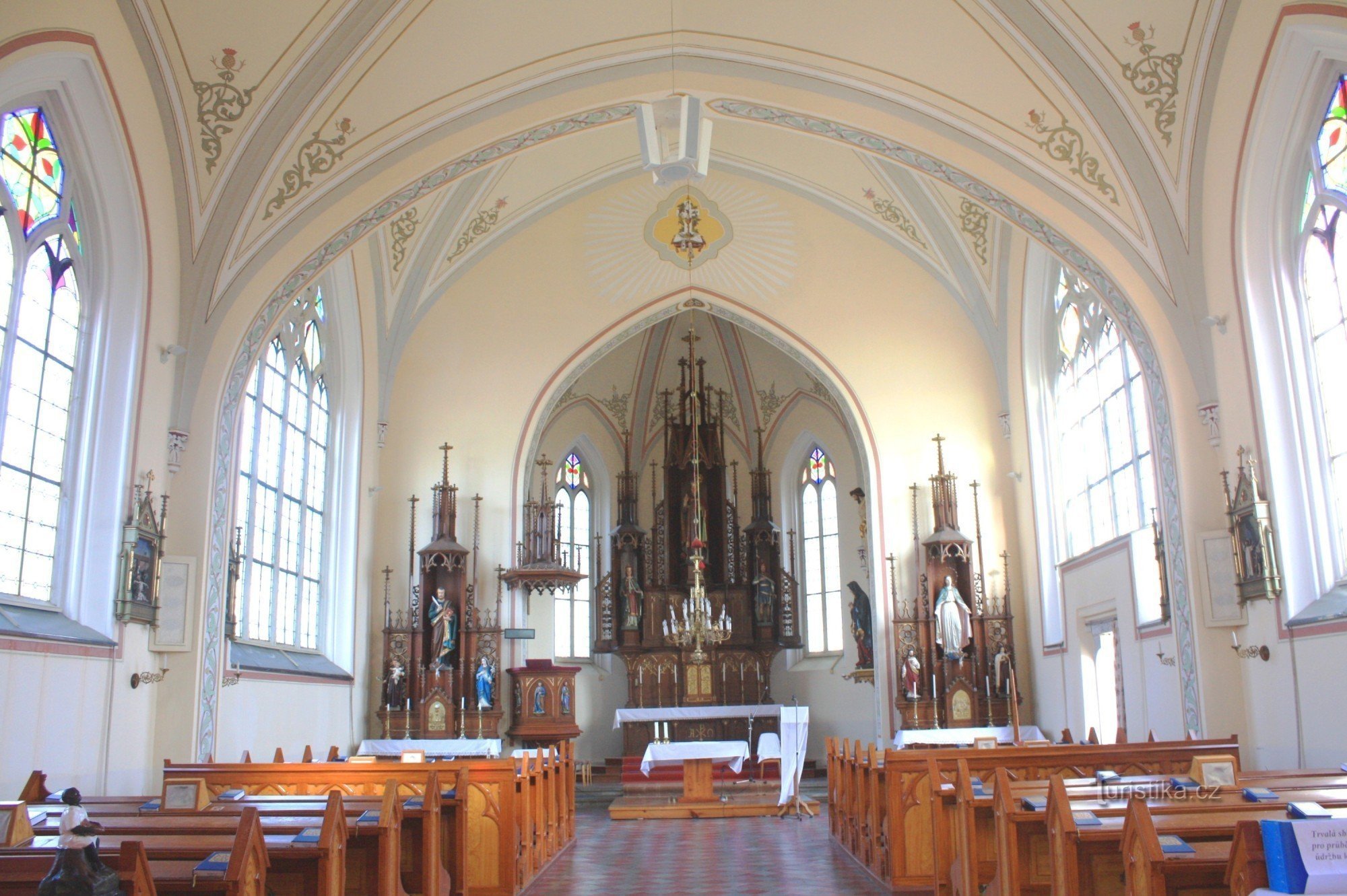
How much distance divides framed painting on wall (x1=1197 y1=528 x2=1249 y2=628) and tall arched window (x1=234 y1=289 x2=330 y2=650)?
32.8 feet

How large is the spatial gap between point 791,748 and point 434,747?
480 centimetres

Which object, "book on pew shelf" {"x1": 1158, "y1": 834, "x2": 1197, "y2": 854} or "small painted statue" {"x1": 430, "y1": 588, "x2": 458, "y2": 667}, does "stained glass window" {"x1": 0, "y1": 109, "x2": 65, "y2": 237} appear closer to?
"small painted statue" {"x1": 430, "y1": 588, "x2": 458, "y2": 667}

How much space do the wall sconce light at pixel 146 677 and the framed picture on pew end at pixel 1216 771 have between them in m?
8.76

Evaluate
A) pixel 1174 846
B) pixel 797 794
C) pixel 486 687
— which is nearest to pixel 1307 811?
pixel 1174 846

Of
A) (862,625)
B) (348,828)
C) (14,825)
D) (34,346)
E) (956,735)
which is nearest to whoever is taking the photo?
(14,825)

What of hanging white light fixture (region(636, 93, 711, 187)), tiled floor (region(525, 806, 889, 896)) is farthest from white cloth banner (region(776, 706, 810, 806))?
hanging white light fixture (region(636, 93, 711, 187))

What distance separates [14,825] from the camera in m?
5.27

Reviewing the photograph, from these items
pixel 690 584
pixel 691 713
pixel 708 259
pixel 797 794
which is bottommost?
pixel 797 794

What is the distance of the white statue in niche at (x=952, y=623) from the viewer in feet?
53.2

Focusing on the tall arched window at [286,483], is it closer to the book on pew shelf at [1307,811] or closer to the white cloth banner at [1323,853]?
the book on pew shelf at [1307,811]

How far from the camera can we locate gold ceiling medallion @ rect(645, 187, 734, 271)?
1716 cm

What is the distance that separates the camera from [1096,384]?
14453mm

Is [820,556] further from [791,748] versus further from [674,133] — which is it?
[674,133]

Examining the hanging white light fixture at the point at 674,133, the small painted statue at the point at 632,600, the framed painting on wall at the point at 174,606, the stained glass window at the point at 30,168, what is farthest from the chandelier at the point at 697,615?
the stained glass window at the point at 30,168
